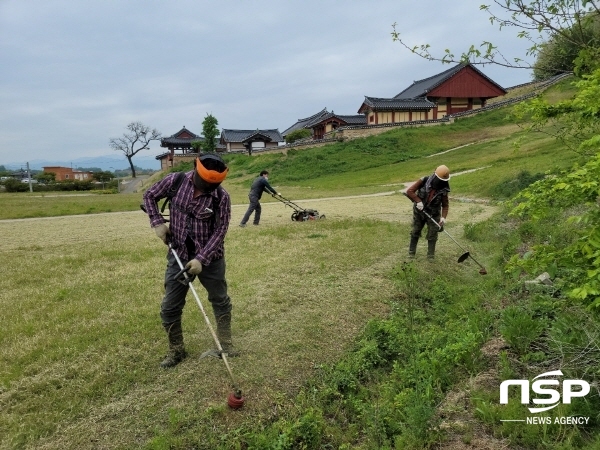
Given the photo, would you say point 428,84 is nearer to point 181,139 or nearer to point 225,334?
point 181,139

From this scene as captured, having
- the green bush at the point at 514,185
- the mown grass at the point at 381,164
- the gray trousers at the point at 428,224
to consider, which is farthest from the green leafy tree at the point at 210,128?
the gray trousers at the point at 428,224

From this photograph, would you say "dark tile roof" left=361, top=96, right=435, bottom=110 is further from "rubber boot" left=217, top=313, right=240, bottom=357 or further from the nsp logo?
the nsp logo

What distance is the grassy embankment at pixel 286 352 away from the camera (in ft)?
11.4

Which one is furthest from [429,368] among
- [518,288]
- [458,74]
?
[458,74]

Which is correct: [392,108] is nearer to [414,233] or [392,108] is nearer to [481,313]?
[414,233]

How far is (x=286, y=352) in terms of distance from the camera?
4805 millimetres

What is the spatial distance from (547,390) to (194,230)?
3.56 meters

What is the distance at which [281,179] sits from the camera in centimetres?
3428

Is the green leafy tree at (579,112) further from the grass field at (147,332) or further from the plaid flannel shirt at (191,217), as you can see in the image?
the grass field at (147,332)

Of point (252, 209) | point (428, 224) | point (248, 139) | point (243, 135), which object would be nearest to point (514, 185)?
point (428, 224)

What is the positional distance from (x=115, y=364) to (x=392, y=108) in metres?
43.4

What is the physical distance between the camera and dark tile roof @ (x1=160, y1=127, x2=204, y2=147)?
202ft

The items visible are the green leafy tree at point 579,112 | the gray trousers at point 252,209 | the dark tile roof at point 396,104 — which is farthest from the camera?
the dark tile roof at point 396,104

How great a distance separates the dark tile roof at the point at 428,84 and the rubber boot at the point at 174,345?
1708 inches
